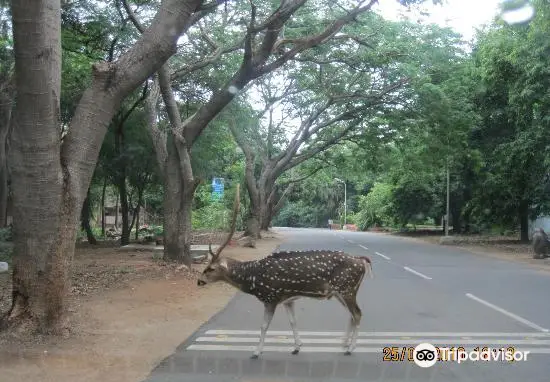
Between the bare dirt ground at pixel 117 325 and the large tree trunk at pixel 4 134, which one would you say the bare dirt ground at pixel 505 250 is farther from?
the large tree trunk at pixel 4 134

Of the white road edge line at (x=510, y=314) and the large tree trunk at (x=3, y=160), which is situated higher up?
the large tree trunk at (x=3, y=160)

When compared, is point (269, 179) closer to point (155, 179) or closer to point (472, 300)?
point (155, 179)

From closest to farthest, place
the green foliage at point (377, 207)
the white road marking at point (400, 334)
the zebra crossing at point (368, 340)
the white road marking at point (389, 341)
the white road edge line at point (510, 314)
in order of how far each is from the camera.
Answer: the zebra crossing at point (368, 340) → the white road marking at point (389, 341) → the white road marking at point (400, 334) → the white road edge line at point (510, 314) → the green foliage at point (377, 207)

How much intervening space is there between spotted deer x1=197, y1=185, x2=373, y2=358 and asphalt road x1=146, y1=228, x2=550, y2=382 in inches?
17.4

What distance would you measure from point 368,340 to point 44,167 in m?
4.77

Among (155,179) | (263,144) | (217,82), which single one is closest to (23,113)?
(217,82)

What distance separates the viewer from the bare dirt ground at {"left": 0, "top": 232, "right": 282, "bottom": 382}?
638 cm

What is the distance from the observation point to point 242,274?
23.3 feet

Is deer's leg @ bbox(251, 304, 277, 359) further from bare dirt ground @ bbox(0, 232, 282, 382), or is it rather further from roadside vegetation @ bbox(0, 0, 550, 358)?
roadside vegetation @ bbox(0, 0, 550, 358)

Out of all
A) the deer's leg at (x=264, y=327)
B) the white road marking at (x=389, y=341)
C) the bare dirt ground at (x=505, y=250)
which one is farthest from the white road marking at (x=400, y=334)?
the bare dirt ground at (x=505, y=250)

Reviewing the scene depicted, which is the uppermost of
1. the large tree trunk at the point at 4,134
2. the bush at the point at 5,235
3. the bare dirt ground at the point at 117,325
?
the large tree trunk at the point at 4,134

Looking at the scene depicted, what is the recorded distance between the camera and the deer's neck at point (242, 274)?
703cm

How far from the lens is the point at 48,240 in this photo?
24.2ft

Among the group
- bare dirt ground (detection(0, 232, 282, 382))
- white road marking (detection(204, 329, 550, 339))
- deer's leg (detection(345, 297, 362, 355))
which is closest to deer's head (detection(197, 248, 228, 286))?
bare dirt ground (detection(0, 232, 282, 382))
